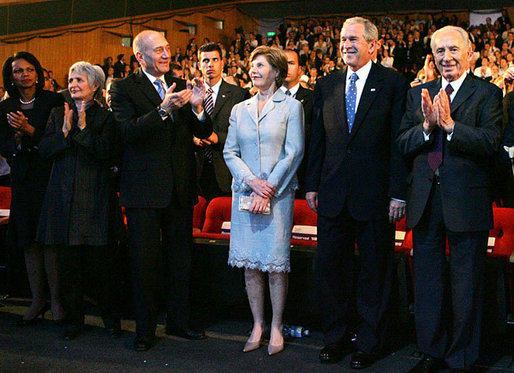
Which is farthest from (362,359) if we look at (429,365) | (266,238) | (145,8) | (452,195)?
(145,8)

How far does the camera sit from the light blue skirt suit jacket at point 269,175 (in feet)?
9.55

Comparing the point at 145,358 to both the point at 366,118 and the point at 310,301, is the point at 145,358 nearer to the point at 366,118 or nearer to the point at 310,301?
the point at 310,301

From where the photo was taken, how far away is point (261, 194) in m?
2.86

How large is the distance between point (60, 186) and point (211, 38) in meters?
13.6

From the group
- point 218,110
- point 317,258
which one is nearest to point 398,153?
point 317,258

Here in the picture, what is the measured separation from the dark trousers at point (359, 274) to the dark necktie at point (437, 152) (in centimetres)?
36

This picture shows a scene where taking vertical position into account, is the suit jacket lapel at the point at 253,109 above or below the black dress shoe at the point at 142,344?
above

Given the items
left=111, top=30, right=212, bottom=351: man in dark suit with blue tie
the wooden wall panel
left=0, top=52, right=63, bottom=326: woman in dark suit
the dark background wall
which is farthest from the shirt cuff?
the dark background wall

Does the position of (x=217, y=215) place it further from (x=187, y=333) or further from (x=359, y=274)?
(x=359, y=274)

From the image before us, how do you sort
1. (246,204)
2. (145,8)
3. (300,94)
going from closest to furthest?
(246,204), (300,94), (145,8)

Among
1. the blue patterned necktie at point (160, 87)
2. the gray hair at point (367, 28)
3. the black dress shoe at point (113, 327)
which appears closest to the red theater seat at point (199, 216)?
the black dress shoe at point (113, 327)

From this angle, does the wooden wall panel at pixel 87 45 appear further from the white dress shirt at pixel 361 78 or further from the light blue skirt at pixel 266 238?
the white dress shirt at pixel 361 78

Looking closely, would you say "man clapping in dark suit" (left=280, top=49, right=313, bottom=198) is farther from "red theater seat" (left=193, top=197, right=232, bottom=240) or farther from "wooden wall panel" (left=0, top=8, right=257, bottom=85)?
"wooden wall panel" (left=0, top=8, right=257, bottom=85)

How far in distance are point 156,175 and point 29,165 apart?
3.06 ft
